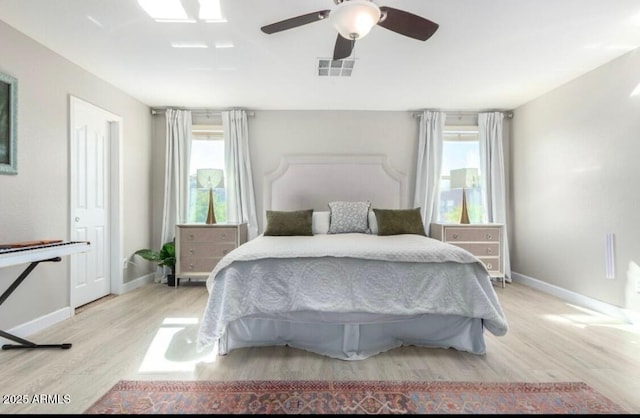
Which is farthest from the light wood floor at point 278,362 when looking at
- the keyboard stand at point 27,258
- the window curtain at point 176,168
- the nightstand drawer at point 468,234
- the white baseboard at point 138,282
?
the window curtain at point 176,168

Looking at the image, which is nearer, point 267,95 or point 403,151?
point 267,95

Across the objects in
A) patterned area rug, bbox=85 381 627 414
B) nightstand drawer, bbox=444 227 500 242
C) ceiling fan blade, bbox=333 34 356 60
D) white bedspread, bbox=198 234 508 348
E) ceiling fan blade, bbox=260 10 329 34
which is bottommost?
patterned area rug, bbox=85 381 627 414

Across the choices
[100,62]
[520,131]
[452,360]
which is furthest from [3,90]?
[520,131]

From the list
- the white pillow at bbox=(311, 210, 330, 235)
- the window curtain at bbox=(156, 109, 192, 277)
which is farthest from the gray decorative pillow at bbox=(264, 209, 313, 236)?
the window curtain at bbox=(156, 109, 192, 277)

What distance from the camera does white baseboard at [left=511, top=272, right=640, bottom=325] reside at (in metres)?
2.92

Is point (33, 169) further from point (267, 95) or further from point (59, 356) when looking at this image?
point (267, 95)

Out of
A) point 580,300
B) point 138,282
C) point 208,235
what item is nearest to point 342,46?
point 208,235

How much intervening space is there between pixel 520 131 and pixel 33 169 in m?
5.58

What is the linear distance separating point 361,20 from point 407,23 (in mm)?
405

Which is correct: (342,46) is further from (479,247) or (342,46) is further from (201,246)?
(479,247)

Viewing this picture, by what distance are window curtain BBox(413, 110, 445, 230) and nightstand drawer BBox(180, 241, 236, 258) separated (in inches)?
107

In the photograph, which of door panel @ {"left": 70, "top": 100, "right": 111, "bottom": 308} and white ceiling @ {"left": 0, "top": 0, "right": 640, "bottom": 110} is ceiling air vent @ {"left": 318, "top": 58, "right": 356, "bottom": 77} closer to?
white ceiling @ {"left": 0, "top": 0, "right": 640, "bottom": 110}

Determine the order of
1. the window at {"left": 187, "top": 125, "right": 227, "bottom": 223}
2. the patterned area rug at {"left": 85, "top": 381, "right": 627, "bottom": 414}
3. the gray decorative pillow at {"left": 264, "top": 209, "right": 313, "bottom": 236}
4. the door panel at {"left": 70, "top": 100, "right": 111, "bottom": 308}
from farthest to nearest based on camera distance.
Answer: the window at {"left": 187, "top": 125, "right": 227, "bottom": 223} → the gray decorative pillow at {"left": 264, "top": 209, "right": 313, "bottom": 236} → the door panel at {"left": 70, "top": 100, "right": 111, "bottom": 308} → the patterned area rug at {"left": 85, "top": 381, "right": 627, "bottom": 414}

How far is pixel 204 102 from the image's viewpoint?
14.2 feet
